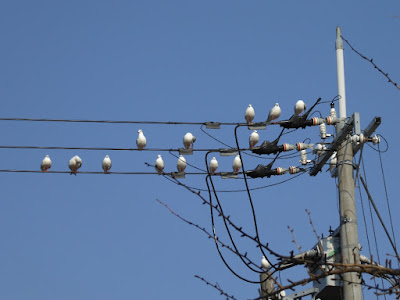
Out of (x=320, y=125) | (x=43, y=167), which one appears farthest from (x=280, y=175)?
(x=43, y=167)

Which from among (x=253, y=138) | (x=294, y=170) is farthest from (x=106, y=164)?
(x=294, y=170)

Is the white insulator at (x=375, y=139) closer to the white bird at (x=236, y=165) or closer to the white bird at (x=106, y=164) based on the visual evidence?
the white bird at (x=236, y=165)

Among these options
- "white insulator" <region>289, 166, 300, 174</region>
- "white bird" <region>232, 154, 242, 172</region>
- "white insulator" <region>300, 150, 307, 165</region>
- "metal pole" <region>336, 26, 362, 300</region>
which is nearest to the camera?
"metal pole" <region>336, 26, 362, 300</region>

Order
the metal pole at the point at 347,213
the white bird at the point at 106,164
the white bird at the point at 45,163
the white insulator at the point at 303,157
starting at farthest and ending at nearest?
the white bird at the point at 45,163
the white bird at the point at 106,164
the white insulator at the point at 303,157
the metal pole at the point at 347,213

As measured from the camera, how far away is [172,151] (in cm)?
1441

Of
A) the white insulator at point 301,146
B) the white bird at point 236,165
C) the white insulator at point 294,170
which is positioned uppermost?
the white bird at point 236,165

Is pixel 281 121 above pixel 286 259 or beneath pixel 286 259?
above

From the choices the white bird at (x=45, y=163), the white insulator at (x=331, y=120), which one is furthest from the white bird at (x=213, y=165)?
the white insulator at (x=331, y=120)

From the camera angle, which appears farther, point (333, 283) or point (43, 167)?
point (43, 167)

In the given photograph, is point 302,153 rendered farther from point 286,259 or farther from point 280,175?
point 286,259

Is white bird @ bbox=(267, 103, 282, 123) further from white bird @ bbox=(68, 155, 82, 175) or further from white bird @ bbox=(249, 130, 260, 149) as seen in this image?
white bird @ bbox=(68, 155, 82, 175)

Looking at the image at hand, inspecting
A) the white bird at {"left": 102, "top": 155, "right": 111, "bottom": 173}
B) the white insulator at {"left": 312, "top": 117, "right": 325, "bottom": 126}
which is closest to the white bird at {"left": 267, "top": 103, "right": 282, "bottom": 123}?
the white insulator at {"left": 312, "top": 117, "right": 325, "bottom": 126}

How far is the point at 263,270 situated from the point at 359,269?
1.98 feet

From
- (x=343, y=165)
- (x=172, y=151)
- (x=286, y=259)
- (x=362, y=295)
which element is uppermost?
(x=172, y=151)
